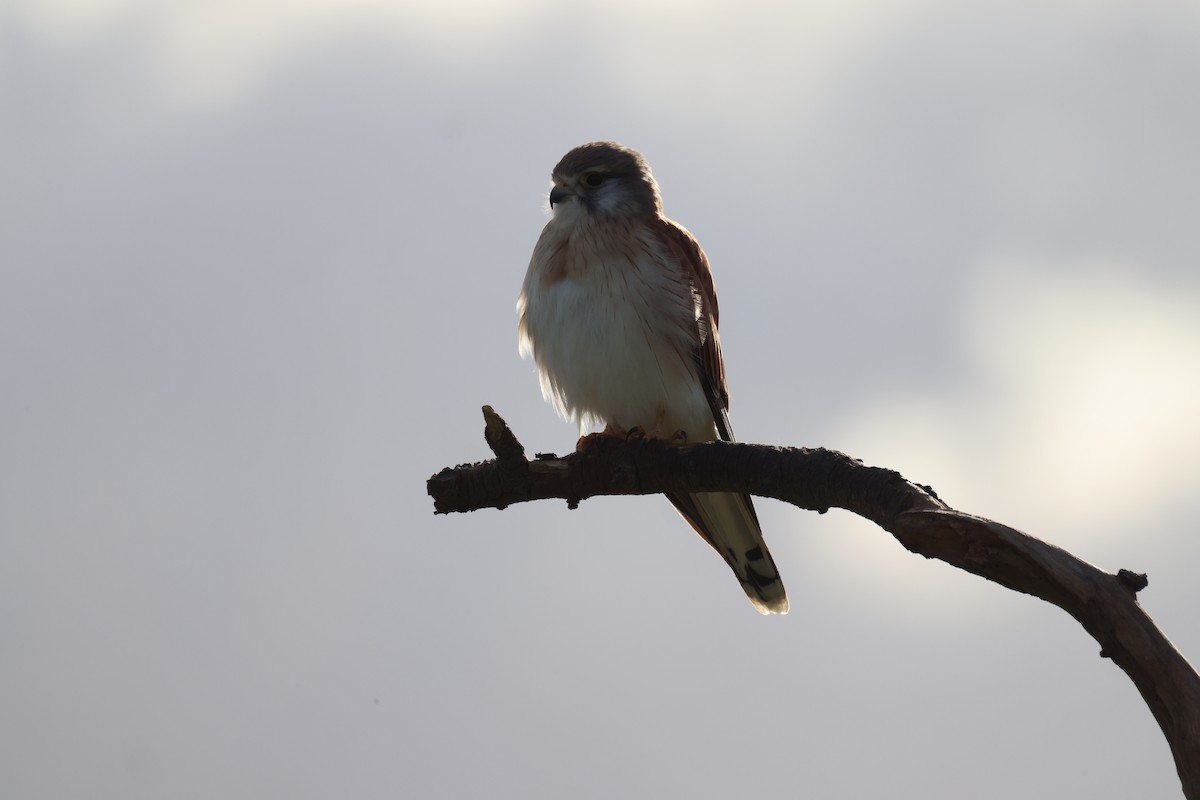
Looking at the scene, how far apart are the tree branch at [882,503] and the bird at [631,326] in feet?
1.48

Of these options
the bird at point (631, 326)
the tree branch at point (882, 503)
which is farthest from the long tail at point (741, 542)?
the tree branch at point (882, 503)

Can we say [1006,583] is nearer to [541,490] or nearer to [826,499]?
[826,499]

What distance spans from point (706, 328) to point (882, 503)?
1975mm

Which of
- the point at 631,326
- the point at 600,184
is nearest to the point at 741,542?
the point at 631,326

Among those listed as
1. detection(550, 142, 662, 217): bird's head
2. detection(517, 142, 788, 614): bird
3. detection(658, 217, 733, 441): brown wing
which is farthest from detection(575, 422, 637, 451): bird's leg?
detection(550, 142, 662, 217): bird's head

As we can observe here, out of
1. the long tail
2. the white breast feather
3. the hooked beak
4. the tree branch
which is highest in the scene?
the hooked beak

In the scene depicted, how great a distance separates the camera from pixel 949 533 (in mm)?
3414

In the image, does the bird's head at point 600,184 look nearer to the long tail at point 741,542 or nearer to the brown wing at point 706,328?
the brown wing at point 706,328

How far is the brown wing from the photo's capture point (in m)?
5.58

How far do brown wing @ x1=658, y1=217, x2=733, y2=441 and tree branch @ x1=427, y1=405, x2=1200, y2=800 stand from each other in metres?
0.84

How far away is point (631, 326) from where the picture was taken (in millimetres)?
5277

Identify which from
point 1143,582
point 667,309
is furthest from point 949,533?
point 667,309

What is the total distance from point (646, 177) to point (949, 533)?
10.3 ft

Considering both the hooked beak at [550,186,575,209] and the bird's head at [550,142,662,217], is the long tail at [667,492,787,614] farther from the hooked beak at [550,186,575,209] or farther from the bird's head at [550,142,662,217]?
the hooked beak at [550,186,575,209]
